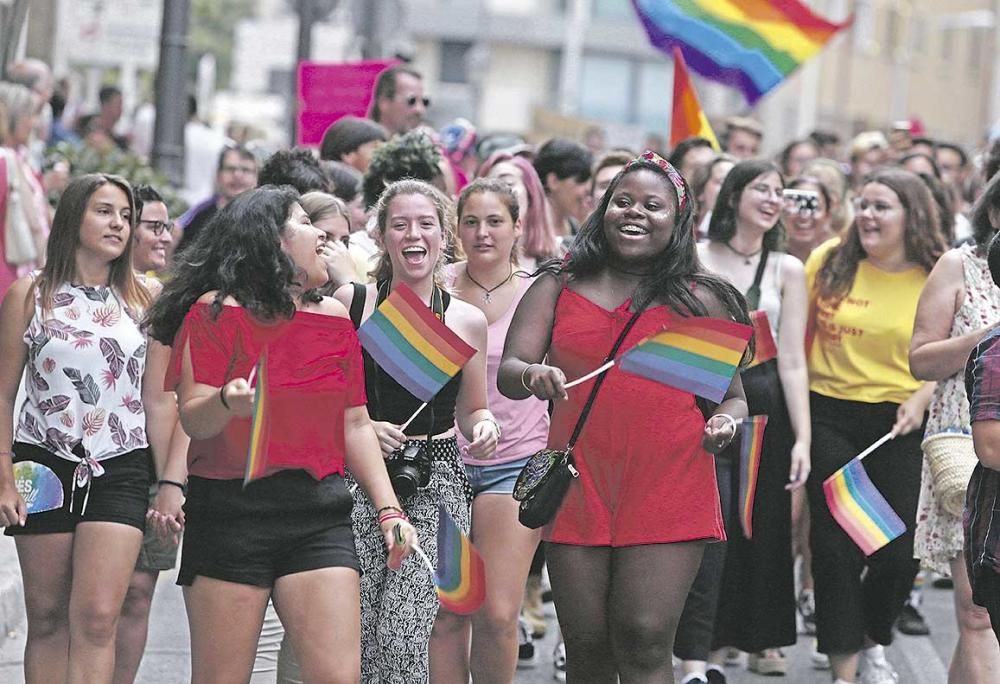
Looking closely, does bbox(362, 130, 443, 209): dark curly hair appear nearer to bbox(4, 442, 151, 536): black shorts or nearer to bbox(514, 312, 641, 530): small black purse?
bbox(4, 442, 151, 536): black shorts

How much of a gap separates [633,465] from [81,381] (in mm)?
1839

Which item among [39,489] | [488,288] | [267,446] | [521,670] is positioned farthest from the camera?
[521,670]

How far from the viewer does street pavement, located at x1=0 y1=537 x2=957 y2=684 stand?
7875 mm

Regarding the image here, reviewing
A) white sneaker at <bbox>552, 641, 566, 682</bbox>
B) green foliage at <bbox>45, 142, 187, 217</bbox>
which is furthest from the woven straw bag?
green foliage at <bbox>45, 142, 187, 217</bbox>

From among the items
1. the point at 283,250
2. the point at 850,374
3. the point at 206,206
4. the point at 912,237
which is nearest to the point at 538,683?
the point at 850,374

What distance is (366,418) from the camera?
18.6ft

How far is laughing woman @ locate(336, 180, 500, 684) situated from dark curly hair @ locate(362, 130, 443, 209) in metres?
1.16

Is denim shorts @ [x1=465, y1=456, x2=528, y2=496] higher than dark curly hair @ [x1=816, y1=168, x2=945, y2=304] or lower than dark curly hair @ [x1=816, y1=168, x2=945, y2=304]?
lower

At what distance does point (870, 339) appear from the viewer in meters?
8.32

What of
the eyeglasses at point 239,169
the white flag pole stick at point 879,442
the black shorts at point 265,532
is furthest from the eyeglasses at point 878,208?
the eyeglasses at point 239,169

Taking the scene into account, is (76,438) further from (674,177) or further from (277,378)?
(674,177)

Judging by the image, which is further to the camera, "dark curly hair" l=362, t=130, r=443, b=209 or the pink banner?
the pink banner

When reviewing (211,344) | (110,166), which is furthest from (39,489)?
(110,166)

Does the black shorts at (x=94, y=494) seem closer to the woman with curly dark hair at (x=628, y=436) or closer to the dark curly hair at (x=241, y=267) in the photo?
the dark curly hair at (x=241, y=267)
